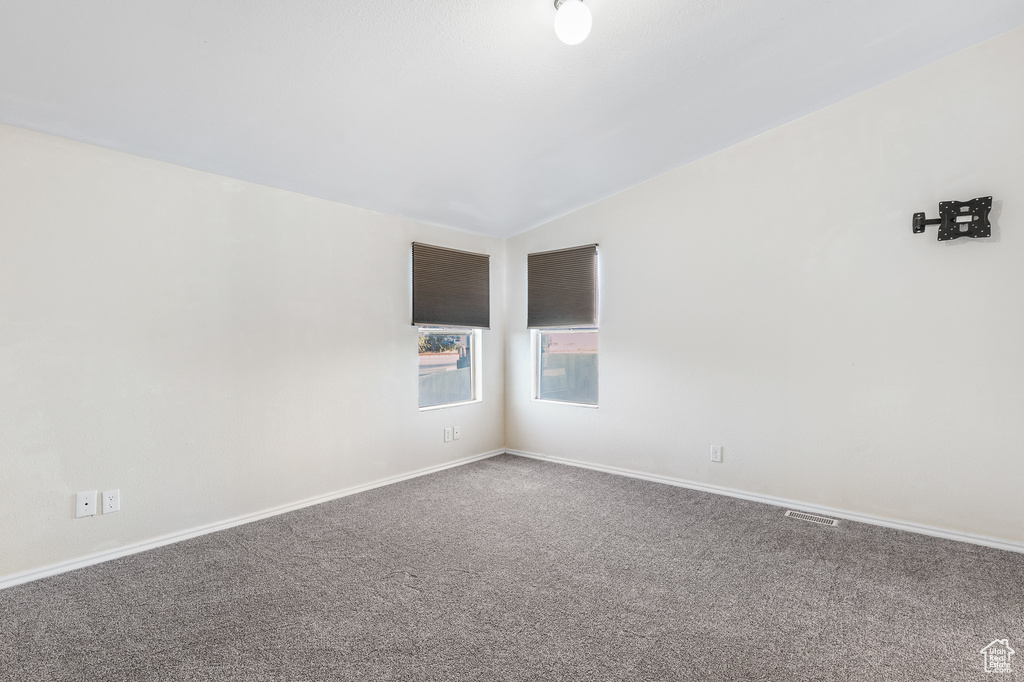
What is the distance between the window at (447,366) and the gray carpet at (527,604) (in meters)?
1.42

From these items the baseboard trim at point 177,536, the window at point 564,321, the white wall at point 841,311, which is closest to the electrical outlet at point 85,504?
the baseboard trim at point 177,536

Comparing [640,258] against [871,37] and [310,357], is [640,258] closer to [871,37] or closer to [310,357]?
[871,37]

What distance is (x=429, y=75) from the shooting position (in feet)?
8.20

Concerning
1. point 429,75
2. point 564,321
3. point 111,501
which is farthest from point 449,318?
point 111,501

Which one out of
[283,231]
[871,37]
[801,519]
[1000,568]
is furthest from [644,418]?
[283,231]

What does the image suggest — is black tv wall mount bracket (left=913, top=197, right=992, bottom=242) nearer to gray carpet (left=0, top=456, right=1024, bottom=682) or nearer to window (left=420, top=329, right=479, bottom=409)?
gray carpet (left=0, top=456, right=1024, bottom=682)

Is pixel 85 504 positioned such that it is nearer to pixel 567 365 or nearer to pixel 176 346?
pixel 176 346

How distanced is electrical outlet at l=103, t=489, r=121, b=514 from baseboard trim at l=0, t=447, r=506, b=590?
0.22m

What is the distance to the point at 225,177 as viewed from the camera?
3.14 metres

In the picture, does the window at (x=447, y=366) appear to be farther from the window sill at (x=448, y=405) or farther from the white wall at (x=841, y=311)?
the white wall at (x=841, y=311)

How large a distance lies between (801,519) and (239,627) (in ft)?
10.4

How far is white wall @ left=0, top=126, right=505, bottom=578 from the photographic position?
248 cm

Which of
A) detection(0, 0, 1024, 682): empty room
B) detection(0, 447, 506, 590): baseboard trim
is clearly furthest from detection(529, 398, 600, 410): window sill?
detection(0, 447, 506, 590): baseboard trim

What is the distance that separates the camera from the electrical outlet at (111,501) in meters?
2.69
